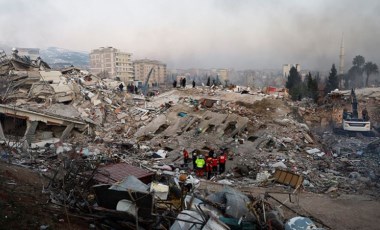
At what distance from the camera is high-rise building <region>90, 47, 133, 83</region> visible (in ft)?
252

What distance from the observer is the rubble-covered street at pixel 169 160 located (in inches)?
225

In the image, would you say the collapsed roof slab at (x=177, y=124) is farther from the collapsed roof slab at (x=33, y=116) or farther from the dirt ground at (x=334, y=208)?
the dirt ground at (x=334, y=208)

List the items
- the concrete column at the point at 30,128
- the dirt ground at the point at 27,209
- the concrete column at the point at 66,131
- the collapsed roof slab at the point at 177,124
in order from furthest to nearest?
the collapsed roof slab at the point at 177,124 < the concrete column at the point at 66,131 < the concrete column at the point at 30,128 < the dirt ground at the point at 27,209

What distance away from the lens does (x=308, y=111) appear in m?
22.3

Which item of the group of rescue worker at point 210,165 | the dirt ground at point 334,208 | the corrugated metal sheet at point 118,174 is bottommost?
the dirt ground at point 334,208

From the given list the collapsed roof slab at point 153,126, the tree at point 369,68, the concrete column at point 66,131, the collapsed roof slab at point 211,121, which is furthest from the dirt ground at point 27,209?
the tree at point 369,68

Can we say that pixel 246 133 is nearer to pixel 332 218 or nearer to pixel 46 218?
pixel 332 218

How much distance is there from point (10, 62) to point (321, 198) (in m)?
17.9

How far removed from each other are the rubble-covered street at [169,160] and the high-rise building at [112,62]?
54228mm

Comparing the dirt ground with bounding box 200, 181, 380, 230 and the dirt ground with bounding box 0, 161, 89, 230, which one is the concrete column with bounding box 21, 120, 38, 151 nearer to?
the dirt ground with bounding box 0, 161, 89, 230

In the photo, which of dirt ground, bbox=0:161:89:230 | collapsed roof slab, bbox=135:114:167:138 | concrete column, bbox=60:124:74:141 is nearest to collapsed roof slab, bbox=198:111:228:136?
collapsed roof slab, bbox=135:114:167:138

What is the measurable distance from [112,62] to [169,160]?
224 feet

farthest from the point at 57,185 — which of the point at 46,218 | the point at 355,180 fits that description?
the point at 355,180

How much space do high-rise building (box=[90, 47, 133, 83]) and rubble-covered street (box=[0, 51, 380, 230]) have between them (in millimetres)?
54228
